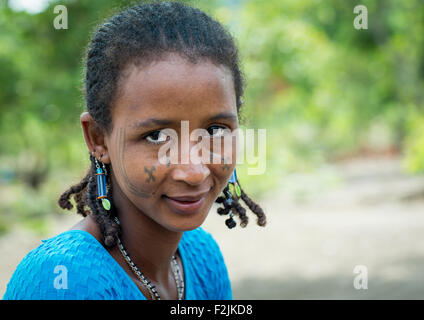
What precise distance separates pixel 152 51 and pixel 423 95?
41.4 ft

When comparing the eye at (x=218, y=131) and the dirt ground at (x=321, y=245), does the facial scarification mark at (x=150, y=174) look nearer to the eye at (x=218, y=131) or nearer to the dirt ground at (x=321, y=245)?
the eye at (x=218, y=131)

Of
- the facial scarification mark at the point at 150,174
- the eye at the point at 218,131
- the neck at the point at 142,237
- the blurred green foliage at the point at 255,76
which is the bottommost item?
the neck at the point at 142,237

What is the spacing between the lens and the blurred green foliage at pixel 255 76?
9.42m

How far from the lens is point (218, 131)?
62.6 inches

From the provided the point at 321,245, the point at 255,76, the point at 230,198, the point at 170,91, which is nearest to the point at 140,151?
the point at 170,91

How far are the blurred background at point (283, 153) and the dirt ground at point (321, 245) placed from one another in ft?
0.08

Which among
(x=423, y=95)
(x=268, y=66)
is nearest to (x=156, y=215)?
(x=268, y=66)

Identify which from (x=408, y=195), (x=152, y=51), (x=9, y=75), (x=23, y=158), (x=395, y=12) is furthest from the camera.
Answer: (x=23, y=158)

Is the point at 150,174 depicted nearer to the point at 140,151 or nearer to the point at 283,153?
the point at 140,151

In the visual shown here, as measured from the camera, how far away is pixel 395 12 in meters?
14.2

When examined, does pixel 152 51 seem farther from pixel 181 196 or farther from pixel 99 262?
pixel 99 262

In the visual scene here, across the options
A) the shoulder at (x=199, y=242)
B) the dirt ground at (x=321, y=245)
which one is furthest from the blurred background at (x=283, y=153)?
the shoulder at (x=199, y=242)

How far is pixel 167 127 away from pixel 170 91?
11 centimetres

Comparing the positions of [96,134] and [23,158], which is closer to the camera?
[96,134]
